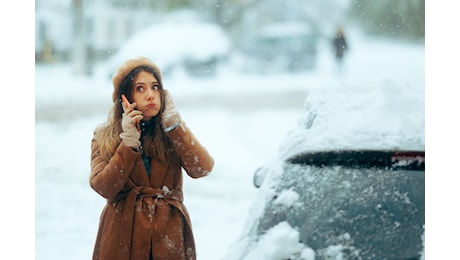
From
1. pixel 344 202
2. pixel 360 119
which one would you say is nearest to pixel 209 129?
pixel 360 119

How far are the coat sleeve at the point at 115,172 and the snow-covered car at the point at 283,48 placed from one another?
3.12 feet

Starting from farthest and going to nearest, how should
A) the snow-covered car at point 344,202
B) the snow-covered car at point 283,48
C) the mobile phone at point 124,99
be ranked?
the snow-covered car at point 283,48 → the mobile phone at point 124,99 → the snow-covered car at point 344,202

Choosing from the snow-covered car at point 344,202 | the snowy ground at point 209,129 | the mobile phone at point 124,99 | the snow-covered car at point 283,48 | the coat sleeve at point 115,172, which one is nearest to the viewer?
the snow-covered car at point 344,202

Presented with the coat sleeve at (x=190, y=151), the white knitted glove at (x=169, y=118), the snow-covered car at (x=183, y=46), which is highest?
the snow-covered car at (x=183, y=46)

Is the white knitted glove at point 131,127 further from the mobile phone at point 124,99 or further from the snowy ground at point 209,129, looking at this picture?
the snowy ground at point 209,129

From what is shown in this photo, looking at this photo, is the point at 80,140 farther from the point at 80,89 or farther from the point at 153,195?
the point at 153,195


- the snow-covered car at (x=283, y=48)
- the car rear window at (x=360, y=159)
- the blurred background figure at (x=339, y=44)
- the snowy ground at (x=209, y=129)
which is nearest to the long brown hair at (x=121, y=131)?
the snowy ground at (x=209, y=129)

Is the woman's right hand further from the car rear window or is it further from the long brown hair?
the car rear window

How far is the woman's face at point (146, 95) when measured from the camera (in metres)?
3.34

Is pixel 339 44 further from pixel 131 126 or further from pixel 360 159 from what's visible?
pixel 131 126

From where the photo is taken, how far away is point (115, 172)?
10.7 ft

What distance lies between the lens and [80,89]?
3848 millimetres

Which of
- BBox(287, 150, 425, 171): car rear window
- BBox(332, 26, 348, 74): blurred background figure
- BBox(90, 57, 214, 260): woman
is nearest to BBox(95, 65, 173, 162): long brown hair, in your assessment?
BBox(90, 57, 214, 260): woman

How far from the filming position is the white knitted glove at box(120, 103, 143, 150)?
3.29 m
